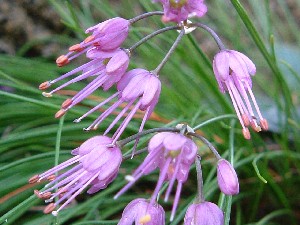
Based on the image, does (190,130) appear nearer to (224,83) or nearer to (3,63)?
(224,83)

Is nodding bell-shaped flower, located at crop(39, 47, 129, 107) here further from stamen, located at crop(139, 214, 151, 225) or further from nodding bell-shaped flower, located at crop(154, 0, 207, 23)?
stamen, located at crop(139, 214, 151, 225)

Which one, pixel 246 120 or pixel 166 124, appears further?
pixel 166 124

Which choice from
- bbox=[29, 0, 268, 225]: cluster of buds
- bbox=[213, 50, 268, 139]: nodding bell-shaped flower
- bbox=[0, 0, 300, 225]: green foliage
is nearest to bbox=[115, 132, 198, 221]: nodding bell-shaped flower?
bbox=[29, 0, 268, 225]: cluster of buds

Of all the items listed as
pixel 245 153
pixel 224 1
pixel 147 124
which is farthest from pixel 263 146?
pixel 224 1

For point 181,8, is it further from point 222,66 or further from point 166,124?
point 166,124

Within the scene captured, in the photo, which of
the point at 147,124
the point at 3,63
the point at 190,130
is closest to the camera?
the point at 190,130

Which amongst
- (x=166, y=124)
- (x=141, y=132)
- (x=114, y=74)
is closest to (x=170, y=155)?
(x=141, y=132)

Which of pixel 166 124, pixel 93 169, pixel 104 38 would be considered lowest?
pixel 166 124
